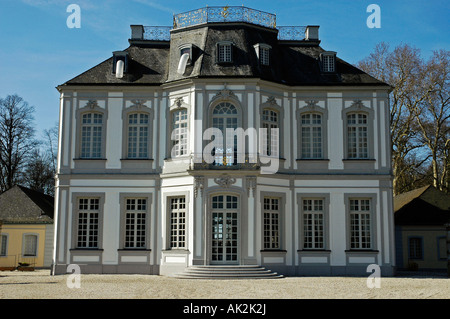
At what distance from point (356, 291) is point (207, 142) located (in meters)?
8.41

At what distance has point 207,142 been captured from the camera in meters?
22.3

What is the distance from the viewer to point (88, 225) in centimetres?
2341

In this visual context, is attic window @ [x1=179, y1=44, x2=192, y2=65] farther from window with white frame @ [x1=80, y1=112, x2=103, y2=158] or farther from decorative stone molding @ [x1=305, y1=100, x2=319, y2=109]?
decorative stone molding @ [x1=305, y1=100, x2=319, y2=109]

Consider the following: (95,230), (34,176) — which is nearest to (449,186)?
(95,230)

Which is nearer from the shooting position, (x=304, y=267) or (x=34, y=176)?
(x=304, y=267)

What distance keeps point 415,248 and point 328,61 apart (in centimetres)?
1081

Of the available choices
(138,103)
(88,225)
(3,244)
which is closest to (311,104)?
(138,103)

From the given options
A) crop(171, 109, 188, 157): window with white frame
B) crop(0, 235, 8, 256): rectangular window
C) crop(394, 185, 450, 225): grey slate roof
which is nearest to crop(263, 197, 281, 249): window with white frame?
crop(171, 109, 188, 157): window with white frame

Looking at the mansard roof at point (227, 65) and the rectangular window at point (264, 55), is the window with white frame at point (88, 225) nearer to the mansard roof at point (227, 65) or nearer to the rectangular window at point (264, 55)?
the mansard roof at point (227, 65)

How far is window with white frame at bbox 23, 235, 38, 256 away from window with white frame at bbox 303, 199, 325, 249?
15.2 metres

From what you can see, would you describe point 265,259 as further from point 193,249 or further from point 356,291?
point 356,291

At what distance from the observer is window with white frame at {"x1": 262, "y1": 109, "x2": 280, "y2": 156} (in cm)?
2316

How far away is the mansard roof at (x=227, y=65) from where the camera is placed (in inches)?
923

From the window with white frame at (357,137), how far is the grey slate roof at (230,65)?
1.50 m
